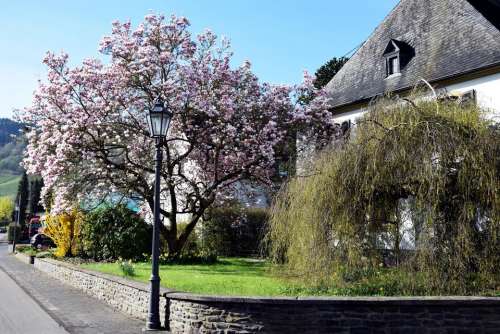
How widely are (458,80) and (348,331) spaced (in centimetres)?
1548

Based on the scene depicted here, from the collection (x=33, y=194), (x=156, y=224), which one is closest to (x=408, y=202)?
(x=156, y=224)

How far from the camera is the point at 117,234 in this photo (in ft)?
72.7

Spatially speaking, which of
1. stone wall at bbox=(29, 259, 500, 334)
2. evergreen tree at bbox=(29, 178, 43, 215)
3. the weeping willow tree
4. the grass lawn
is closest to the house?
the grass lawn

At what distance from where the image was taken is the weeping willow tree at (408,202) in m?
9.88

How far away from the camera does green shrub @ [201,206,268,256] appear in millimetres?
26844

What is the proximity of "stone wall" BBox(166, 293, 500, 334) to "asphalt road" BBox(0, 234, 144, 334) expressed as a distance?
2522 mm

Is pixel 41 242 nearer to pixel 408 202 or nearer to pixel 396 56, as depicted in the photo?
pixel 396 56

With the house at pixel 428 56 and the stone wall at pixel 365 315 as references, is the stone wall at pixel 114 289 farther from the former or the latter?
the house at pixel 428 56

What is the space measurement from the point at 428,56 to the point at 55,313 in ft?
60.2

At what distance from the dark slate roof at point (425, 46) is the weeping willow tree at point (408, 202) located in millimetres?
10692

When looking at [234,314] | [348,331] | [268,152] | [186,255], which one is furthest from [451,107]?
[186,255]

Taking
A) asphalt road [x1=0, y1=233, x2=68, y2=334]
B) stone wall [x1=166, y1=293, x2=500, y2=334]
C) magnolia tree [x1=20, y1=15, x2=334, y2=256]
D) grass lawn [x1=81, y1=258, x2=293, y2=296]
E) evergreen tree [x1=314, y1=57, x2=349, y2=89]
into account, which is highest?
evergreen tree [x1=314, y1=57, x2=349, y2=89]

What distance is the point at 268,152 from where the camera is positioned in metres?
19.6

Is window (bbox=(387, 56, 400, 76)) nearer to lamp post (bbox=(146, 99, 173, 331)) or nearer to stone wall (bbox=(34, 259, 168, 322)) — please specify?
stone wall (bbox=(34, 259, 168, 322))
